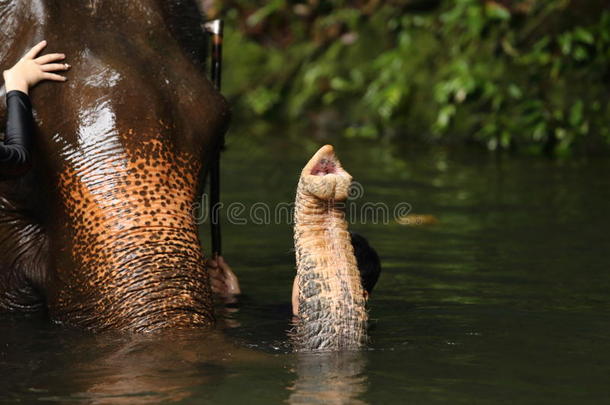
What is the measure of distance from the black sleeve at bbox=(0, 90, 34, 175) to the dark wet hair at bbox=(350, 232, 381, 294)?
1.61 meters

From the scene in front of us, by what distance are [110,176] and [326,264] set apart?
95 cm

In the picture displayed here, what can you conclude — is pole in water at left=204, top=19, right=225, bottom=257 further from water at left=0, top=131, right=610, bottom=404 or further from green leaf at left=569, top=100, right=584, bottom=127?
green leaf at left=569, top=100, right=584, bottom=127

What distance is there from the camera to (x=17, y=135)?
16.7 feet

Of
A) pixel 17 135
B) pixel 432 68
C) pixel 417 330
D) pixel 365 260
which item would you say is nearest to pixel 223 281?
pixel 365 260

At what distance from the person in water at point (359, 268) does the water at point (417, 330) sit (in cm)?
14

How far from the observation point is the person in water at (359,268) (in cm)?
592

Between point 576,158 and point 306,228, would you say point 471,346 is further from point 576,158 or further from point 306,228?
point 576,158

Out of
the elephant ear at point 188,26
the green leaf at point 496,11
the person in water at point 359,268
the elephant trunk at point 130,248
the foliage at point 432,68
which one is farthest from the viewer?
the green leaf at point 496,11

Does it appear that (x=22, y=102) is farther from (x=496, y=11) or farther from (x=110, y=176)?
(x=496, y=11)

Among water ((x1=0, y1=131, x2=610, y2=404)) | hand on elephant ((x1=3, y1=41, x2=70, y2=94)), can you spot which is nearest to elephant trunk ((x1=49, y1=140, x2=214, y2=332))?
water ((x1=0, y1=131, x2=610, y2=404))

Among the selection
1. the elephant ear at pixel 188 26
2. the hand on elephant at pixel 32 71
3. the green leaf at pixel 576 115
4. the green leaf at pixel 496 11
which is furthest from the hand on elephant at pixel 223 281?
the green leaf at pixel 496 11

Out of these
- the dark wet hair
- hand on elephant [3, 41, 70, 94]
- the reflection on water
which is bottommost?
the reflection on water

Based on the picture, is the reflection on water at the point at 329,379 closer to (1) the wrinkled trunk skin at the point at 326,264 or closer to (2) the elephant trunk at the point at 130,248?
(1) the wrinkled trunk skin at the point at 326,264

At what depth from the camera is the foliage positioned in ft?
46.6
